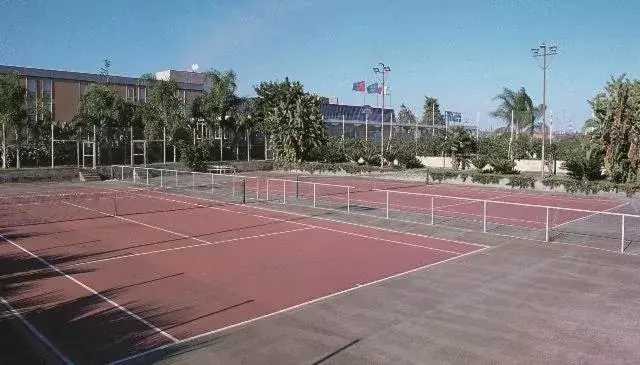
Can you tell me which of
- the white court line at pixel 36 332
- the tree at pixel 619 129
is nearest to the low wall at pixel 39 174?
the white court line at pixel 36 332

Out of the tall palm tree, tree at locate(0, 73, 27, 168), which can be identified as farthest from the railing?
the tall palm tree

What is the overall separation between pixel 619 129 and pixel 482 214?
14.6 m

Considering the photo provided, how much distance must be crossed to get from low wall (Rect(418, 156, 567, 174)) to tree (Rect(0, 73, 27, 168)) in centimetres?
3928

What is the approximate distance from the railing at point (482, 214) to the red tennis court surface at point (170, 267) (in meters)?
3.11

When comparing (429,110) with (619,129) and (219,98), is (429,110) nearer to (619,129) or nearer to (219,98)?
(219,98)

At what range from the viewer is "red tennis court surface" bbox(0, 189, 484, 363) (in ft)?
Result: 35.8

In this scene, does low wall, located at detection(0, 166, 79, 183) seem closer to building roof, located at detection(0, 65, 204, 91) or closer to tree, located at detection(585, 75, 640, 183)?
building roof, located at detection(0, 65, 204, 91)

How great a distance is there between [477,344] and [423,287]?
3943 mm

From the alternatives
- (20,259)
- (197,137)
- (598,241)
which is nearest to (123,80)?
(197,137)

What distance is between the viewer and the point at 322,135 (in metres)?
57.7

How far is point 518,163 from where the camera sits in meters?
54.7

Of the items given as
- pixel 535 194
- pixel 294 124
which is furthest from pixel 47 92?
pixel 535 194

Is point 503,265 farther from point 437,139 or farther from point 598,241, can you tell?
point 437,139

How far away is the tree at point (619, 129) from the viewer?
113 ft
